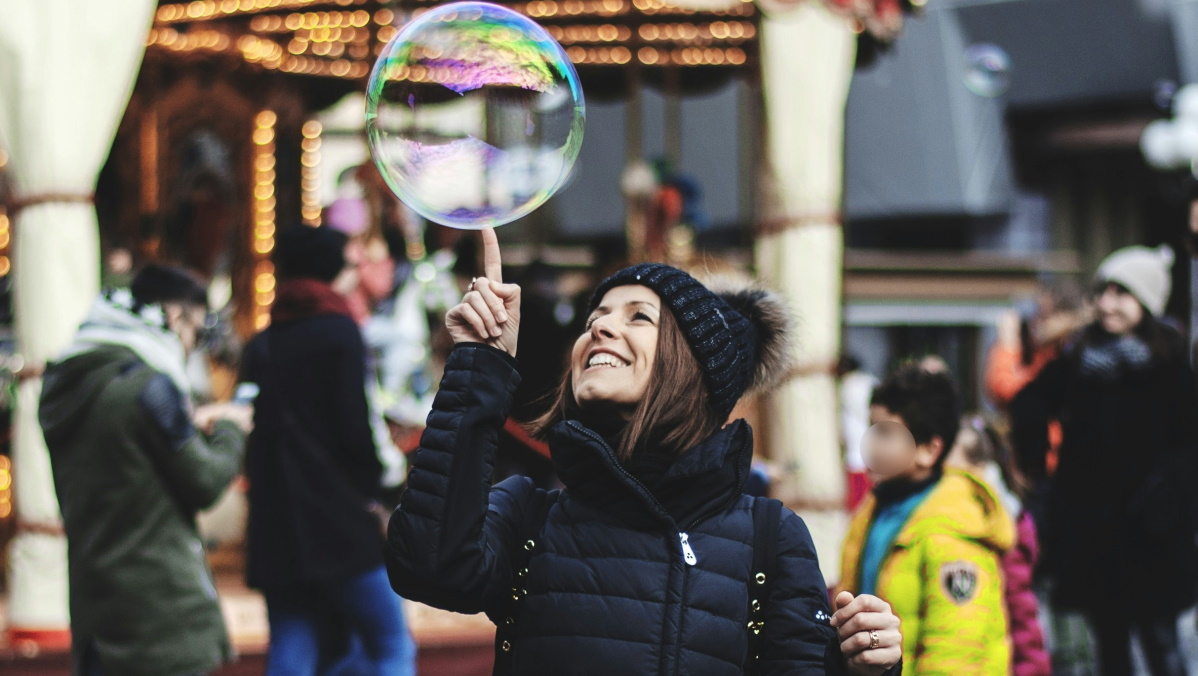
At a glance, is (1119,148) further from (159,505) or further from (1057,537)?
(159,505)

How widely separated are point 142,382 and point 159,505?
0.35 m

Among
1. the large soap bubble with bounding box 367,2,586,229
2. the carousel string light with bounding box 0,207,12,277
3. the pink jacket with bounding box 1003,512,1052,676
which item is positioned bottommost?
the pink jacket with bounding box 1003,512,1052,676

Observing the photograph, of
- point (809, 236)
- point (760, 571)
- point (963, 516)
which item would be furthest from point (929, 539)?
point (809, 236)

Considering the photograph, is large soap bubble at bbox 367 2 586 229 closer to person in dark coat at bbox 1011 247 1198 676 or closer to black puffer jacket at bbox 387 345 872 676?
black puffer jacket at bbox 387 345 872 676

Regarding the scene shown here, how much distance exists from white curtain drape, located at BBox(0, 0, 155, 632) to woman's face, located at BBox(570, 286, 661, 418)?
4425 mm

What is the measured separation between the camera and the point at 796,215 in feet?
23.3

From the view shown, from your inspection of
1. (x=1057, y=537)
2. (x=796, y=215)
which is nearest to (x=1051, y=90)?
(x=796, y=215)

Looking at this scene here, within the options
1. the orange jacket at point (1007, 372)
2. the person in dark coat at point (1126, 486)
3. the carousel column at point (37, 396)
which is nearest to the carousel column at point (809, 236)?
the orange jacket at point (1007, 372)

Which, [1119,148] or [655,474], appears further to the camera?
[1119,148]

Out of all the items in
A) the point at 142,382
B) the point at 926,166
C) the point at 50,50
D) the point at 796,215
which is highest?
the point at 926,166

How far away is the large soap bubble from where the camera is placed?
268 centimetres

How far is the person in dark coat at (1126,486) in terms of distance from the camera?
514cm

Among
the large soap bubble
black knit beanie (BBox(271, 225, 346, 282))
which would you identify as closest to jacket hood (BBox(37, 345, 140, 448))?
black knit beanie (BBox(271, 225, 346, 282))

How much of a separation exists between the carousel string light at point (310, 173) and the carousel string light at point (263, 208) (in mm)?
227
